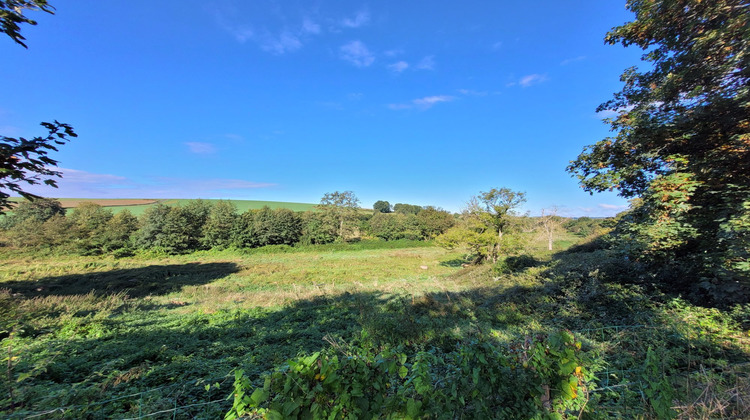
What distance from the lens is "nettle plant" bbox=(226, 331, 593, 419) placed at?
173 centimetres

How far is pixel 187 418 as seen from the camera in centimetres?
373

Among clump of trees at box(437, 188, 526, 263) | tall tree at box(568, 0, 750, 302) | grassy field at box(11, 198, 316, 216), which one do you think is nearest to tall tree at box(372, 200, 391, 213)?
grassy field at box(11, 198, 316, 216)

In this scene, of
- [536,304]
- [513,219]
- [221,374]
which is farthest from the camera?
[513,219]

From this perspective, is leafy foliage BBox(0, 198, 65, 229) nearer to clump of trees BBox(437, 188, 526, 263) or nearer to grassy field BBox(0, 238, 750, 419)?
grassy field BBox(0, 238, 750, 419)

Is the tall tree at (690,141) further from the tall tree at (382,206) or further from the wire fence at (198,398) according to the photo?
the tall tree at (382,206)

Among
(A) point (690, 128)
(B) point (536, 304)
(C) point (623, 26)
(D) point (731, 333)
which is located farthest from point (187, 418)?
(C) point (623, 26)

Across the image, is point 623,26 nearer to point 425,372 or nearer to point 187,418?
point 425,372

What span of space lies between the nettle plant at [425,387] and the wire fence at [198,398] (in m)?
0.93

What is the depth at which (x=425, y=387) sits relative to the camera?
6.20 feet

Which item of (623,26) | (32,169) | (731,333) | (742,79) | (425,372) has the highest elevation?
(623,26)

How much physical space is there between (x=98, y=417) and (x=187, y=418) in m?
1.08

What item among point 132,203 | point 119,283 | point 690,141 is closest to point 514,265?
point 690,141

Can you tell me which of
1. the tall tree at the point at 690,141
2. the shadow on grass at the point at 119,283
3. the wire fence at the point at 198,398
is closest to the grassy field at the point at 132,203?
the shadow on grass at the point at 119,283

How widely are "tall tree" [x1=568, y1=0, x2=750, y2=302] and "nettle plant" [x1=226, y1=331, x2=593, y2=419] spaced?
19.3 feet
